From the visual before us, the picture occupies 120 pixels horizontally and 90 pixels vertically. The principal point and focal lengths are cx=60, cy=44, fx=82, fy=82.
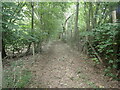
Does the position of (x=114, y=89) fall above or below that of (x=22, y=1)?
below

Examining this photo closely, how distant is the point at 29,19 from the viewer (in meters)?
6.61

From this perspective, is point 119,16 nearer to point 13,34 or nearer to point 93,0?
point 93,0

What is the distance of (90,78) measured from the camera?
3576mm

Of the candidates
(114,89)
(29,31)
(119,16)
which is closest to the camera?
(114,89)

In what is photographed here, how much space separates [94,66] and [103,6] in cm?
386

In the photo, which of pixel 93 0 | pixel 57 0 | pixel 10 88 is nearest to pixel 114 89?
pixel 10 88

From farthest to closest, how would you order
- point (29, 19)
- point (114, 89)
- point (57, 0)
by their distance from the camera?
1. point (57, 0)
2. point (29, 19)
3. point (114, 89)

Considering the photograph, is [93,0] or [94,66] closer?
[94,66]

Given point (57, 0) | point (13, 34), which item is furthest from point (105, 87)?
point (57, 0)

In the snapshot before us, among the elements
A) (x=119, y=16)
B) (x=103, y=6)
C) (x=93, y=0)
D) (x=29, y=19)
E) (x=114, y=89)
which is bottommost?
(x=114, y=89)

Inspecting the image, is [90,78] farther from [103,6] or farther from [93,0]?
[93,0]

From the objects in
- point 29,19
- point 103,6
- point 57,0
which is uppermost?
point 57,0

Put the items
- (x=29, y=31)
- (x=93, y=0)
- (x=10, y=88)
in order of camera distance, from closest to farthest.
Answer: (x=10, y=88)
(x=29, y=31)
(x=93, y=0)

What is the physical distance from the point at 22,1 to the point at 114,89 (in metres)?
7.02
